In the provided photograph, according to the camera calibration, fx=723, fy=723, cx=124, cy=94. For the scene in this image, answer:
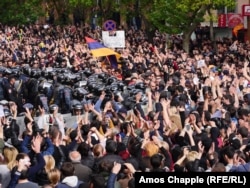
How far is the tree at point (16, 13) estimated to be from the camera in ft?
150

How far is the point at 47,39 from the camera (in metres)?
34.5

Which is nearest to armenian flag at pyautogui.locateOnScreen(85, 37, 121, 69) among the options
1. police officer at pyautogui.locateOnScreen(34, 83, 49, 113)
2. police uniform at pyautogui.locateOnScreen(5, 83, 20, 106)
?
police uniform at pyautogui.locateOnScreen(5, 83, 20, 106)

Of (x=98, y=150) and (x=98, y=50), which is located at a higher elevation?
(x=98, y=50)

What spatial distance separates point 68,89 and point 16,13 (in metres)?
30.8

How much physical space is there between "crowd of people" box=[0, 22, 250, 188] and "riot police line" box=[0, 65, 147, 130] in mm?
28

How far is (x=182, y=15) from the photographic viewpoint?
34.3 meters

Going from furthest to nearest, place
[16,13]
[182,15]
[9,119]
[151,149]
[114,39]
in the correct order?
1. [16,13]
2. [182,15]
3. [114,39]
4. [9,119]
5. [151,149]

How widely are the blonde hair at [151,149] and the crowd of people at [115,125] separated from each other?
0.6 inches

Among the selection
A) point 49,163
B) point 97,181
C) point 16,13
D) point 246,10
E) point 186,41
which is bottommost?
point 186,41

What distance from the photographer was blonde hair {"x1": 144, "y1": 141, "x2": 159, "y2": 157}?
10.1 meters

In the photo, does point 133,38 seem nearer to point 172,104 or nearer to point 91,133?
point 172,104

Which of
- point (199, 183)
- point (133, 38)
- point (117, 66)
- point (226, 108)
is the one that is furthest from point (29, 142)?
point (133, 38)

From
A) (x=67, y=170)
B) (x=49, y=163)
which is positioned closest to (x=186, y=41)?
(x=49, y=163)

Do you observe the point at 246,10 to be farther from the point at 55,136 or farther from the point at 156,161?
the point at 156,161
